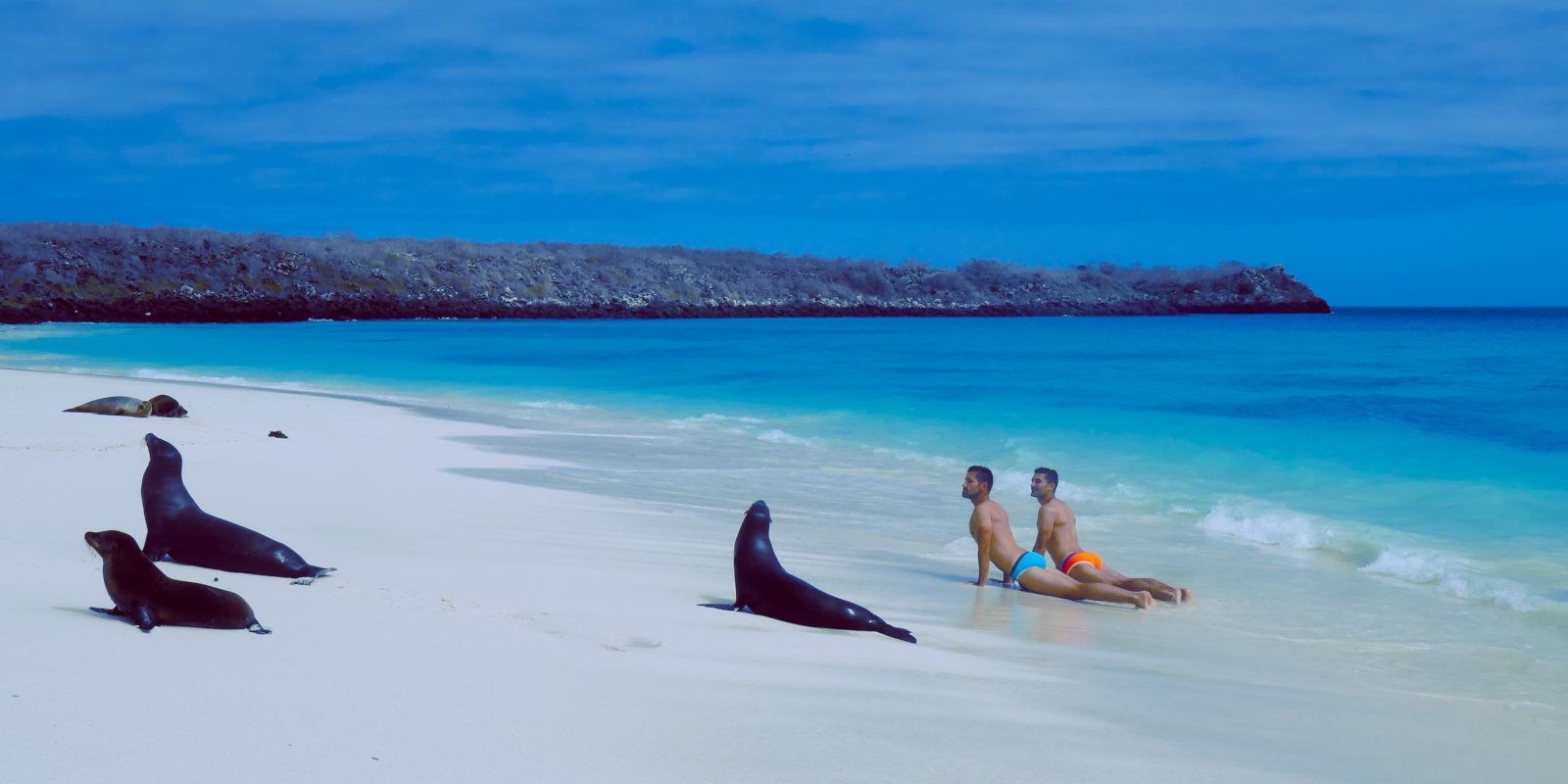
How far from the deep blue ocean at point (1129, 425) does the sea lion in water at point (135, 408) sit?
4.57 m

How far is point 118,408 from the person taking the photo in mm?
13477

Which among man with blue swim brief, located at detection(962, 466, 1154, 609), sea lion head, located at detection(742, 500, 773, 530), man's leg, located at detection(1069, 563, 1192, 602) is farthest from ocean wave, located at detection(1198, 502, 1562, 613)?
sea lion head, located at detection(742, 500, 773, 530)

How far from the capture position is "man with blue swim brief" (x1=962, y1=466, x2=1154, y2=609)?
667 cm

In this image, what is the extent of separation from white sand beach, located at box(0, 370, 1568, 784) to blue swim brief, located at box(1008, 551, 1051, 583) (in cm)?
16

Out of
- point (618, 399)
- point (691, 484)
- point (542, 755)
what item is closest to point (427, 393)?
point (618, 399)

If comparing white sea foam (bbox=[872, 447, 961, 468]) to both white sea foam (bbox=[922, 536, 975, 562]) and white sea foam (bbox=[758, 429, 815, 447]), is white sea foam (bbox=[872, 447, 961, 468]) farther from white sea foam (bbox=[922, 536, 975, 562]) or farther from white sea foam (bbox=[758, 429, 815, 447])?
white sea foam (bbox=[922, 536, 975, 562])

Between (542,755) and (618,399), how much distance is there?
63.4 feet

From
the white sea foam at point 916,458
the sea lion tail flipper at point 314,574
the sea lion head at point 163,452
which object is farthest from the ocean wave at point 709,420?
the sea lion tail flipper at point 314,574

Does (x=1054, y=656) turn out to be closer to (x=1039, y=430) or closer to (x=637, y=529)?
(x=637, y=529)

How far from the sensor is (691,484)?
10.7m

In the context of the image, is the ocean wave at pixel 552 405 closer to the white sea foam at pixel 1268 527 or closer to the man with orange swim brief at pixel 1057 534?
the white sea foam at pixel 1268 527

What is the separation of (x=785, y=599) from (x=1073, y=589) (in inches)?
76.4

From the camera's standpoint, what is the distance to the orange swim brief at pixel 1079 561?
6.95 metres

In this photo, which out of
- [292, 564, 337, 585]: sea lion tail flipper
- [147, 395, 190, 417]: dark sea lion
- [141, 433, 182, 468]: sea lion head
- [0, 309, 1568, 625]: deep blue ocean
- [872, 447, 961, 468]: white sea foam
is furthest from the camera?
[872, 447, 961, 468]: white sea foam
